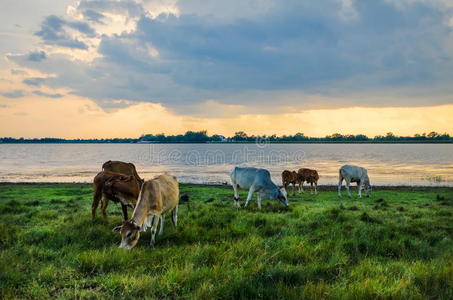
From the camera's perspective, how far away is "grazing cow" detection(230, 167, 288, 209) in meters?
14.8

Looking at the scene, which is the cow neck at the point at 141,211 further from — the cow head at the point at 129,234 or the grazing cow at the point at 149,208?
the cow head at the point at 129,234


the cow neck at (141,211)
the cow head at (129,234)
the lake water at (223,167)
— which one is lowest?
the lake water at (223,167)

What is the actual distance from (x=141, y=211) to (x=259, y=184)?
8118 millimetres

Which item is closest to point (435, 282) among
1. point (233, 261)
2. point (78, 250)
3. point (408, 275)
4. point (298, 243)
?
point (408, 275)

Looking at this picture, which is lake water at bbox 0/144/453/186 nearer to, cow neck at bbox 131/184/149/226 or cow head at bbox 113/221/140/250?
cow neck at bbox 131/184/149/226

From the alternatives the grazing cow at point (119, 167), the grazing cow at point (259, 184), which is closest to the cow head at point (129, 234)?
the grazing cow at point (119, 167)

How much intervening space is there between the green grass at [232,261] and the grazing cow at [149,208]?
347 mm

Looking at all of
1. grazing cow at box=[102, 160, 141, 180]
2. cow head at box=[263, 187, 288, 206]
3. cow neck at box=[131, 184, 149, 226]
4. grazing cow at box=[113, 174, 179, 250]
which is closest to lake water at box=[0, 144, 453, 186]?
cow head at box=[263, 187, 288, 206]

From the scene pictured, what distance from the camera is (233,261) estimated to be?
260 inches

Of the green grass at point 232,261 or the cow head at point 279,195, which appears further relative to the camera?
the cow head at point 279,195

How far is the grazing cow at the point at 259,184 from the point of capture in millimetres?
14836

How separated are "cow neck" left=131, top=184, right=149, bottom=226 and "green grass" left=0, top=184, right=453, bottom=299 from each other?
2.11 ft

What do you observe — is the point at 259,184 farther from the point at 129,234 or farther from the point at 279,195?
the point at 129,234

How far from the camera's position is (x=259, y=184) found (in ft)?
49.8
